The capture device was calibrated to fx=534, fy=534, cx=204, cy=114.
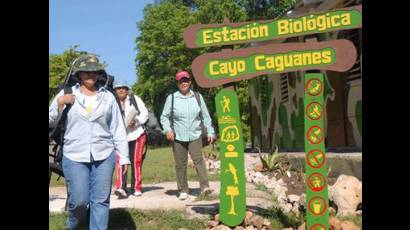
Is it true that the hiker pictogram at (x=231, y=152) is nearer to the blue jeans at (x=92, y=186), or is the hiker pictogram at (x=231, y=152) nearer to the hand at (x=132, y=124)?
the blue jeans at (x=92, y=186)

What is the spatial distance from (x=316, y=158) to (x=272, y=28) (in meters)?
1.51

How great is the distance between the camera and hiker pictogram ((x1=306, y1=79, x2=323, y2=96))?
5.80m

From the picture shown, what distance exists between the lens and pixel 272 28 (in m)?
5.93

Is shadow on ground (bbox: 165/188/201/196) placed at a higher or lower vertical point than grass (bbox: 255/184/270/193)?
lower

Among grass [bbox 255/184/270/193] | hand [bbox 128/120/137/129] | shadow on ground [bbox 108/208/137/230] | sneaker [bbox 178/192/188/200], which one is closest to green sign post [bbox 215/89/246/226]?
shadow on ground [bbox 108/208/137/230]

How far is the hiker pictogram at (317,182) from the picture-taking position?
5.77 m

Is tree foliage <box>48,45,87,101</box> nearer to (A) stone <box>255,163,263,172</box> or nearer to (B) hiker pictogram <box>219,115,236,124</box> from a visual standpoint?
(A) stone <box>255,163,263,172</box>

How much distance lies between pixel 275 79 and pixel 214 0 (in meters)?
23.4

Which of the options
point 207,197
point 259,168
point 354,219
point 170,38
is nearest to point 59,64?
point 170,38

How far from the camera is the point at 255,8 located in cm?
3741

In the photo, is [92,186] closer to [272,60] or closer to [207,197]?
[272,60]

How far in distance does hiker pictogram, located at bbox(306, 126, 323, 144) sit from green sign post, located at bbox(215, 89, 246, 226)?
2.71ft
